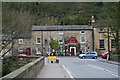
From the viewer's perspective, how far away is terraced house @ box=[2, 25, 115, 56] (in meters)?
53.8

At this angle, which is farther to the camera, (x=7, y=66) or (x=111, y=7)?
(x=111, y=7)

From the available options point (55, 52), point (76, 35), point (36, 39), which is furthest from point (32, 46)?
point (76, 35)

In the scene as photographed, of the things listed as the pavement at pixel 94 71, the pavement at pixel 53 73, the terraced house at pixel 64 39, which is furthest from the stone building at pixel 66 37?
the pavement at pixel 53 73

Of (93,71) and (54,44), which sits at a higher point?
(54,44)

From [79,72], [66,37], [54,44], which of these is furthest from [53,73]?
[66,37]

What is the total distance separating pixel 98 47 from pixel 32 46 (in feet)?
57.3

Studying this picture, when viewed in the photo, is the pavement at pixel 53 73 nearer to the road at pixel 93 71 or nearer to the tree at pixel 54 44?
the road at pixel 93 71

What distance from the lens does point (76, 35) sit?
55094 mm

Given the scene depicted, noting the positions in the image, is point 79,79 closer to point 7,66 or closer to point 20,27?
point 7,66

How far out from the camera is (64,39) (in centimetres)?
5488

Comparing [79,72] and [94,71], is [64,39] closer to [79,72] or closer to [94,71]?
[94,71]

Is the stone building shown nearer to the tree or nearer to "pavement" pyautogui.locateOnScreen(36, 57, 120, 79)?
the tree

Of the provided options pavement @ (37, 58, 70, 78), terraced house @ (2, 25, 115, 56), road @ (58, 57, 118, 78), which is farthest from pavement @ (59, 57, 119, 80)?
terraced house @ (2, 25, 115, 56)

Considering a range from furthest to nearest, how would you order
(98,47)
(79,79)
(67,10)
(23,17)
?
(67,10) < (98,47) < (23,17) < (79,79)
